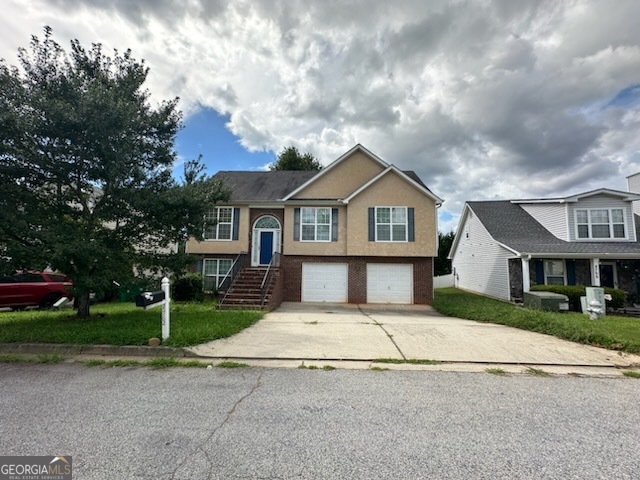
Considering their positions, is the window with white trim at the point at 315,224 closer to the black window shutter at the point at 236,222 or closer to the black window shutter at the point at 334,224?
the black window shutter at the point at 334,224

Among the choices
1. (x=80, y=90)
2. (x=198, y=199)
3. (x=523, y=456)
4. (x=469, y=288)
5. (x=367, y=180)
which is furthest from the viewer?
(x=469, y=288)

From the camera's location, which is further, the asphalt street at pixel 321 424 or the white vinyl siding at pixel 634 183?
the white vinyl siding at pixel 634 183

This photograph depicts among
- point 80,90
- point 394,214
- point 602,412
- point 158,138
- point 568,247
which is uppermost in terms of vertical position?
point 80,90

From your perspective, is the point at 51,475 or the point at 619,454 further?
the point at 619,454

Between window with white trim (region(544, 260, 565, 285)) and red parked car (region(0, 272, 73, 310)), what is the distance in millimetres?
22311

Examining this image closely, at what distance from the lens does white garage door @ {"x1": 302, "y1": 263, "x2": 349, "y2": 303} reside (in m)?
16.2

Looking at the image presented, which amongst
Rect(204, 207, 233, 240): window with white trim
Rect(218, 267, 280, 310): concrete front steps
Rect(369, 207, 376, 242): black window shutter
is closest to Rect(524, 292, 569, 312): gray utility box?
Rect(369, 207, 376, 242): black window shutter

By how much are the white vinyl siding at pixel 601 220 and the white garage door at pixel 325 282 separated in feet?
41.9

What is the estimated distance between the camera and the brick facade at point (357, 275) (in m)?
15.9

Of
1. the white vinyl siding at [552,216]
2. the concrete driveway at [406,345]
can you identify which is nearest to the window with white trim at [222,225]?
the concrete driveway at [406,345]

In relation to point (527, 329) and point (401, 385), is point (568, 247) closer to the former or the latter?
point (527, 329)

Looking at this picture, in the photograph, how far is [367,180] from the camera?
17141 mm

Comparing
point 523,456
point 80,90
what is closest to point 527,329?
point 523,456

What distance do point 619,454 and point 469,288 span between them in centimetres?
2180
